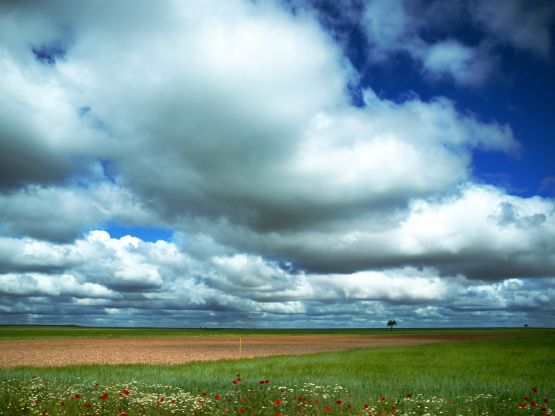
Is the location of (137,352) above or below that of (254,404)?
below

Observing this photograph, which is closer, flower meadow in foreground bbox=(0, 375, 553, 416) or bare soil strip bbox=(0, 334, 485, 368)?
flower meadow in foreground bbox=(0, 375, 553, 416)

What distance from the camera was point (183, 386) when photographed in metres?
20.2

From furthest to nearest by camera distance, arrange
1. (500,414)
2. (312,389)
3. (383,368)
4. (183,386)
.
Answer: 1. (383,368)
2. (183,386)
3. (312,389)
4. (500,414)

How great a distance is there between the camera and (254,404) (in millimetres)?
15141

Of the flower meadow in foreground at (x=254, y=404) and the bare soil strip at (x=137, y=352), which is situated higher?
the flower meadow in foreground at (x=254, y=404)

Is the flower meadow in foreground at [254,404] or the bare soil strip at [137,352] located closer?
the flower meadow in foreground at [254,404]

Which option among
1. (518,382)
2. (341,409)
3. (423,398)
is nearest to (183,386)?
(341,409)

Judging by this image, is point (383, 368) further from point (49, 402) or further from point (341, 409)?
point (49, 402)

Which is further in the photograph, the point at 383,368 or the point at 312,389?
the point at 383,368

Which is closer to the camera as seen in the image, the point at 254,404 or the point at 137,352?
the point at 254,404

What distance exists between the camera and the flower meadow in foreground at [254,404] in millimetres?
14148

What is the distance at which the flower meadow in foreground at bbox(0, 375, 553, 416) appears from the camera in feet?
46.4

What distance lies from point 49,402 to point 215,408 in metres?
5.80

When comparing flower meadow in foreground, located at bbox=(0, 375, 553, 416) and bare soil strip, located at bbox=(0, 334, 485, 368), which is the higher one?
flower meadow in foreground, located at bbox=(0, 375, 553, 416)
